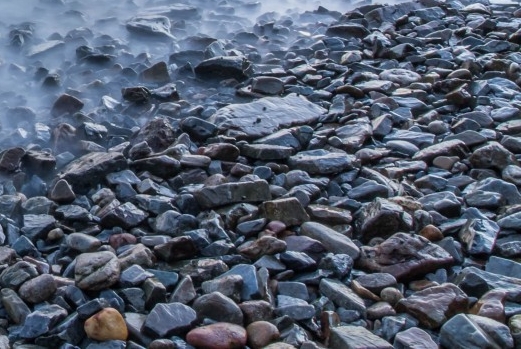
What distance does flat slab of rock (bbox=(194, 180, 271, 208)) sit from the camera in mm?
2932

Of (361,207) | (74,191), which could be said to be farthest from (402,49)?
(74,191)

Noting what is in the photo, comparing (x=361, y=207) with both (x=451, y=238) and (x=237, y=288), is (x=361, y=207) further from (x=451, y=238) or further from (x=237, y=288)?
(x=237, y=288)

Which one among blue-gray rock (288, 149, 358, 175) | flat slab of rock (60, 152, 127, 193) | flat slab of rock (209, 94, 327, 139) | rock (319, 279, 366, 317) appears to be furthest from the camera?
flat slab of rock (209, 94, 327, 139)

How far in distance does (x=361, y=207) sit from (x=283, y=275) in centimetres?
61

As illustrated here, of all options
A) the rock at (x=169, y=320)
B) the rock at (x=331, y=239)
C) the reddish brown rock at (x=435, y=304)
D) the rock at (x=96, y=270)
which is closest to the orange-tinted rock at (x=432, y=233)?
the rock at (x=331, y=239)

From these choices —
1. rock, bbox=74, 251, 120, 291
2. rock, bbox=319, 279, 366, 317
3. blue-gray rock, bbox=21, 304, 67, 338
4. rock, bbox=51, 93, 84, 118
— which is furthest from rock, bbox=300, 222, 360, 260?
rock, bbox=51, 93, 84, 118

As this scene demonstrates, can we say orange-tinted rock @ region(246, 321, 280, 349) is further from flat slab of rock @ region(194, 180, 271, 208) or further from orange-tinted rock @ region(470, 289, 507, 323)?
flat slab of rock @ region(194, 180, 271, 208)

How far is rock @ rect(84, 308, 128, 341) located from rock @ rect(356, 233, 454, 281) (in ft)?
2.82

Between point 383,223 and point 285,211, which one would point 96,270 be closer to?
point 285,211

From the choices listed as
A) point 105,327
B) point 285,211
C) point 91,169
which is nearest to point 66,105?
point 91,169

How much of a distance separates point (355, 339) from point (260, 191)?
995 millimetres

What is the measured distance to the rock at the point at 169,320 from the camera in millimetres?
2158

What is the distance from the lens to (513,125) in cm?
376

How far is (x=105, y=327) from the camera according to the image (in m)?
2.15
